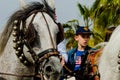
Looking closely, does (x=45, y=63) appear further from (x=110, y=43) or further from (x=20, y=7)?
(x=110, y=43)

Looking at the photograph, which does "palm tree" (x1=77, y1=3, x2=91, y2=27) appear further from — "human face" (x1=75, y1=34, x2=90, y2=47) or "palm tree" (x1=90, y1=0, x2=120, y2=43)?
"human face" (x1=75, y1=34, x2=90, y2=47)

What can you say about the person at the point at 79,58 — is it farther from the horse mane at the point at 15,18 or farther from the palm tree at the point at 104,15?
the palm tree at the point at 104,15

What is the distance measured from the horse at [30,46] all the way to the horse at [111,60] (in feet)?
5.32

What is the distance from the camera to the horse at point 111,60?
27.1 ft

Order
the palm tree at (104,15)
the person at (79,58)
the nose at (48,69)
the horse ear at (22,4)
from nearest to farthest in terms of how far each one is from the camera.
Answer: the nose at (48,69)
the horse ear at (22,4)
the person at (79,58)
the palm tree at (104,15)

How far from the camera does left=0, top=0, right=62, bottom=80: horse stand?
671 cm

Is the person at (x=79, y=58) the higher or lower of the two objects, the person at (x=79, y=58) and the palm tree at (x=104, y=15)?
the higher

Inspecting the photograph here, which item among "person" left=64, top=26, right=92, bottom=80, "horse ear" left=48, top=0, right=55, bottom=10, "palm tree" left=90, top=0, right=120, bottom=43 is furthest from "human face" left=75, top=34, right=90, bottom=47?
"palm tree" left=90, top=0, right=120, bottom=43

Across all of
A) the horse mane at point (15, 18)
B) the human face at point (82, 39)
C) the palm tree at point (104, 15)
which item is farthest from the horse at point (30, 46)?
the palm tree at point (104, 15)

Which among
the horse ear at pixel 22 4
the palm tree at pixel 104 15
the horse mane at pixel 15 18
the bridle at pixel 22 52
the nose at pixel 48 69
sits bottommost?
the palm tree at pixel 104 15

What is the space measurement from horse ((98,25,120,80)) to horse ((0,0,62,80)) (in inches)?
63.8

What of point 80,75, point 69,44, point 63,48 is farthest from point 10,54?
point 69,44

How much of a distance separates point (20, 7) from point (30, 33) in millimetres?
476

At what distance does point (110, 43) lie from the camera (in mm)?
8477
